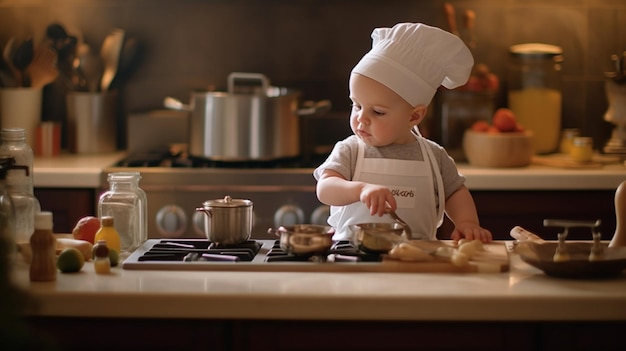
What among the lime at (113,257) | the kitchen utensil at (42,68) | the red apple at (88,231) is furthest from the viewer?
the kitchen utensil at (42,68)

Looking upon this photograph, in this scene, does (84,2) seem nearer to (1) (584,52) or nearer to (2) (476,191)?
(2) (476,191)

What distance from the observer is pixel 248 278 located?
182 cm

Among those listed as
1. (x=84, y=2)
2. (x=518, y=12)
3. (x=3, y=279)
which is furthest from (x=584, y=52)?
(x=3, y=279)

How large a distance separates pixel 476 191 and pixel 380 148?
0.99m

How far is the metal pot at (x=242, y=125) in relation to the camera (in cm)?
337

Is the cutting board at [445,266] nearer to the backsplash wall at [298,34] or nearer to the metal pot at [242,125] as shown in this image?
the metal pot at [242,125]

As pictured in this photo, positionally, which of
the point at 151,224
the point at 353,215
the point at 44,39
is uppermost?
the point at 44,39

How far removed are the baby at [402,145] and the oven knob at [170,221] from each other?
99 cm

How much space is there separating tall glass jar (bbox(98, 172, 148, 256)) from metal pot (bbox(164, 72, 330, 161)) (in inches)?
48.9

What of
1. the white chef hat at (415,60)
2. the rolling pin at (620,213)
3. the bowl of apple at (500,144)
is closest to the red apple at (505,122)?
the bowl of apple at (500,144)

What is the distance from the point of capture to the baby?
7.39 ft

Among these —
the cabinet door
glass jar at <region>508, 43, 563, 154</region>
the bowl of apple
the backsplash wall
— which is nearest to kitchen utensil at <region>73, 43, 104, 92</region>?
the backsplash wall

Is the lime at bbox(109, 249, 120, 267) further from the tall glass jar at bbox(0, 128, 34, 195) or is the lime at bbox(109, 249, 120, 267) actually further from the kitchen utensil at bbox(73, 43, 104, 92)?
the kitchen utensil at bbox(73, 43, 104, 92)

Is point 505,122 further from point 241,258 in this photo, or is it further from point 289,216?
point 241,258
